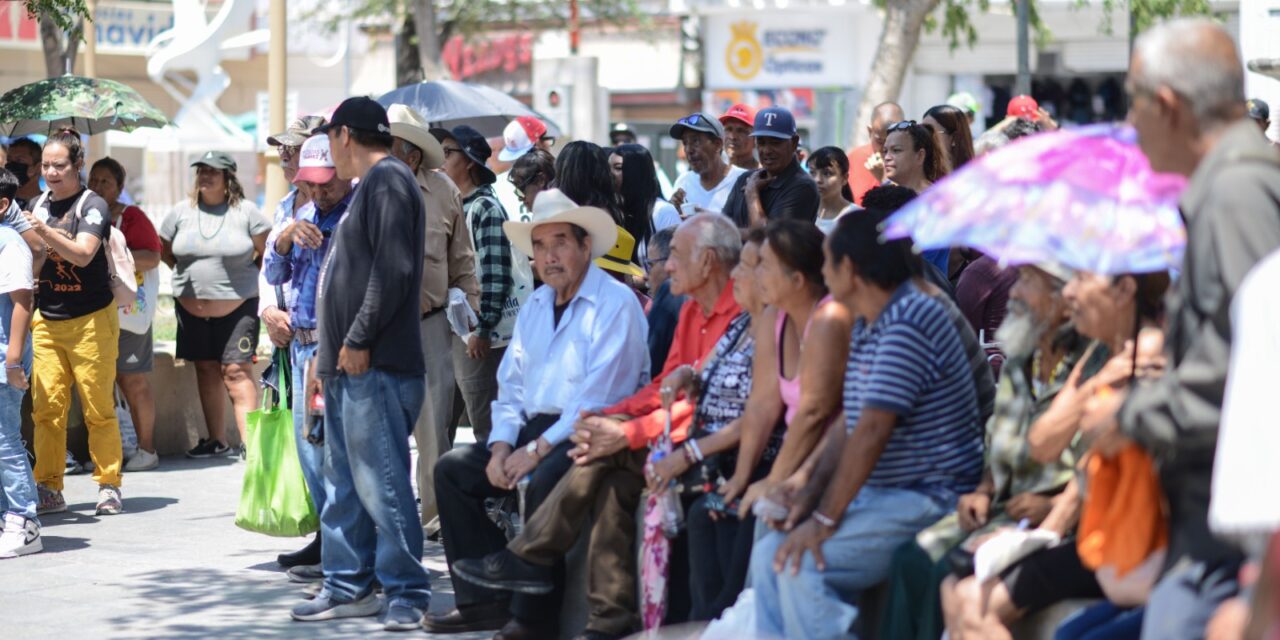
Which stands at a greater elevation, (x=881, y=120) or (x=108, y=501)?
(x=881, y=120)

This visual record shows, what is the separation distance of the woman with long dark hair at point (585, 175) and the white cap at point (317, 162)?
1157 mm

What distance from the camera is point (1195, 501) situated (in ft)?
11.4

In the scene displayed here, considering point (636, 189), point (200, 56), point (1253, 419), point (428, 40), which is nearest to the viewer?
point (1253, 419)

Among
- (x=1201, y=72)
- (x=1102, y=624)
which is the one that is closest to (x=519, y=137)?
(x=1102, y=624)

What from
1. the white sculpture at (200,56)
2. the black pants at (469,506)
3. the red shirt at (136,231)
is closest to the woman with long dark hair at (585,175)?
the black pants at (469,506)

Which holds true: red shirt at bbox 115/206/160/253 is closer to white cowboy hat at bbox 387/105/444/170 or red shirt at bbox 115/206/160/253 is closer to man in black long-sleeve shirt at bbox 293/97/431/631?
white cowboy hat at bbox 387/105/444/170

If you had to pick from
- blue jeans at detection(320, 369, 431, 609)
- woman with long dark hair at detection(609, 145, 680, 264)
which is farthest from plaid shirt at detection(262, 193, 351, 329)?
woman with long dark hair at detection(609, 145, 680, 264)

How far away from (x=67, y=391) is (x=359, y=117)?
10.3 ft

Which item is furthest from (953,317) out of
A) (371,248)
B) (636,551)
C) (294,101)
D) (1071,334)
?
(294,101)

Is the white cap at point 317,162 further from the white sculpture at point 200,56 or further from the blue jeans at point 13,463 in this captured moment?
the white sculpture at point 200,56

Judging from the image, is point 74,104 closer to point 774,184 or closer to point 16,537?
point 16,537

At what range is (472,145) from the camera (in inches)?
348

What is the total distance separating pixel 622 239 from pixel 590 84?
664 inches

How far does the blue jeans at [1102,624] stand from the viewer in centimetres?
406
